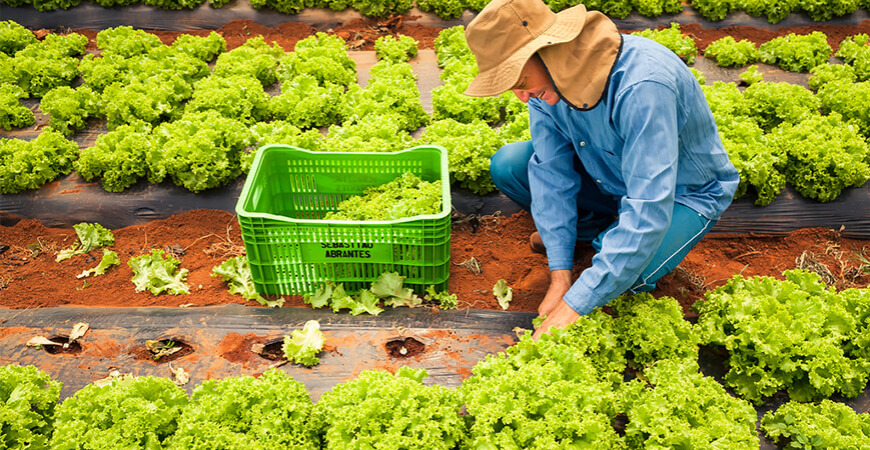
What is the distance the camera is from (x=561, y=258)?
441 centimetres

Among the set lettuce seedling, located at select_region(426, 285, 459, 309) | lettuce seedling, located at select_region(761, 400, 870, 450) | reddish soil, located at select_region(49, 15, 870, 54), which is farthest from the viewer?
reddish soil, located at select_region(49, 15, 870, 54)

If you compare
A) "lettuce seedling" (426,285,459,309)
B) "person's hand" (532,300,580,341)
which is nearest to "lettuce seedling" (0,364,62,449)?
"lettuce seedling" (426,285,459,309)

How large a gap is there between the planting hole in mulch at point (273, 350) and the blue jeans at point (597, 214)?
2.30m

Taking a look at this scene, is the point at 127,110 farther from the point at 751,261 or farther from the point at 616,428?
the point at 751,261

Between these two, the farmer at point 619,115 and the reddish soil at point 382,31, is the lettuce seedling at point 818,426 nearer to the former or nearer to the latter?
the farmer at point 619,115

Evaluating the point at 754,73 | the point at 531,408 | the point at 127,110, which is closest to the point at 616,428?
the point at 531,408

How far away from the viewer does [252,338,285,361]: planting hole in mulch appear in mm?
4320

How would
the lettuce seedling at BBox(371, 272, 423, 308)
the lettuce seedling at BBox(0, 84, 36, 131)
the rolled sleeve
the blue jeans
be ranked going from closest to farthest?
the rolled sleeve, the blue jeans, the lettuce seedling at BBox(371, 272, 423, 308), the lettuce seedling at BBox(0, 84, 36, 131)

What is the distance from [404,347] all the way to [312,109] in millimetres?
3050

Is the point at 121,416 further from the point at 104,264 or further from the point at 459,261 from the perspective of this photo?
the point at 459,261

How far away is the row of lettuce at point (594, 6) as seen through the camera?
335 inches

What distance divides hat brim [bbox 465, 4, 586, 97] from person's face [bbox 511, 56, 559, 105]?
0.25 feet

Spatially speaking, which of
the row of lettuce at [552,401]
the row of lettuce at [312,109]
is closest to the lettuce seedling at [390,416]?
the row of lettuce at [552,401]

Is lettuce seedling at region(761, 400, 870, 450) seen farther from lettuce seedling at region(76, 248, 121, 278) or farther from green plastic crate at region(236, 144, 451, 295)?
lettuce seedling at region(76, 248, 121, 278)
